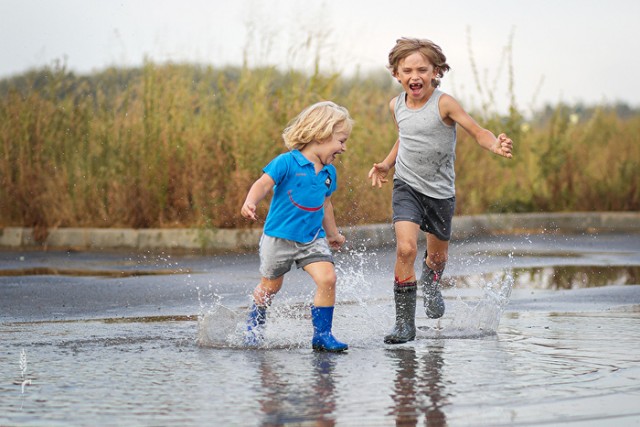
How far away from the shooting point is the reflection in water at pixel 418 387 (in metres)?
4.64

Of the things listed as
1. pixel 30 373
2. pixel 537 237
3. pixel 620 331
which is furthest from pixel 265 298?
pixel 537 237

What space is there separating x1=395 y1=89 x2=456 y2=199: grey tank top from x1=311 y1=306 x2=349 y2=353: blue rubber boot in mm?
1170

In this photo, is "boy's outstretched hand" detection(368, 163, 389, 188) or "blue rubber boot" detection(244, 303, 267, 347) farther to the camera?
"boy's outstretched hand" detection(368, 163, 389, 188)

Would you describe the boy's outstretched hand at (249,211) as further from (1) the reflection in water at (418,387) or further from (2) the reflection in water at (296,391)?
(1) the reflection in water at (418,387)

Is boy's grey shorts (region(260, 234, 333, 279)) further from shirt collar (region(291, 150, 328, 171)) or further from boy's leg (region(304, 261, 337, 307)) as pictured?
shirt collar (region(291, 150, 328, 171))

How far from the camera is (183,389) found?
5273mm

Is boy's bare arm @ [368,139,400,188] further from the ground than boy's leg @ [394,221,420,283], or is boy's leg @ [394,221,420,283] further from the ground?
boy's bare arm @ [368,139,400,188]

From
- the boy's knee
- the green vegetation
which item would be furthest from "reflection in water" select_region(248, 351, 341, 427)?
the green vegetation

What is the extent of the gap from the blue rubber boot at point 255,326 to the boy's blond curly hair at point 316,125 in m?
0.91

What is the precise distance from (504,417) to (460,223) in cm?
1106

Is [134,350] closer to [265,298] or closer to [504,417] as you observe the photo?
[265,298]

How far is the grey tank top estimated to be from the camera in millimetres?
7285

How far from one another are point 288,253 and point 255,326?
18.1 inches

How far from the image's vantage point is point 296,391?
5199 millimetres
